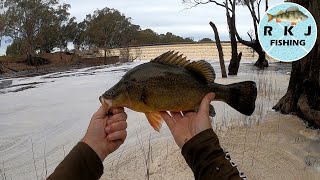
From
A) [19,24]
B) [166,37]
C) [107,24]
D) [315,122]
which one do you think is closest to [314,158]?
[315,122]

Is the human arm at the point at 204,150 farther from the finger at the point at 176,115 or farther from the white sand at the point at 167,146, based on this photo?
the white sand at the point at 167,146

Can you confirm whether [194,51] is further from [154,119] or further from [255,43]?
[154,119]

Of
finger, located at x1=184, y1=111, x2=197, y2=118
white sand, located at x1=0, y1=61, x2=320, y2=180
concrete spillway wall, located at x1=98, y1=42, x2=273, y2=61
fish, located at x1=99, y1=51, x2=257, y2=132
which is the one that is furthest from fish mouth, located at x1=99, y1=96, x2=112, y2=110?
concrete spillway wall, located at x1=98, y1=42, x2=273, y2=61

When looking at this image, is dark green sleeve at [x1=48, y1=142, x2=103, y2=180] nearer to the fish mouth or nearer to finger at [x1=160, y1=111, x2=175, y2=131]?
the fish mouth

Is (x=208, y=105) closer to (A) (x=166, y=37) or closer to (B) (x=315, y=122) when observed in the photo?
(B) (x=315, y=122)

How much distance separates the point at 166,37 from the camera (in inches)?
2896

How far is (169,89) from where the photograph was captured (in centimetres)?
191

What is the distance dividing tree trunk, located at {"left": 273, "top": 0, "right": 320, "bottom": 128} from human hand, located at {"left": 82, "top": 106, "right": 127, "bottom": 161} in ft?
14.9

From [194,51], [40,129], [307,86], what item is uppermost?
[307,86]

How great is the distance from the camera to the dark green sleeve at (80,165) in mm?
1846

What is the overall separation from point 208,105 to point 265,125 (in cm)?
436

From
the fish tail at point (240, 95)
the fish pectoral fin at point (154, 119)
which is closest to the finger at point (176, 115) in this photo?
the fish pectoral fin at point (154, 119)

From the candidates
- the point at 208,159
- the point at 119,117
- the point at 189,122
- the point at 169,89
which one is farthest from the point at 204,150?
the point at 119,117

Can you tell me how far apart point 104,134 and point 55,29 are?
166 feet
